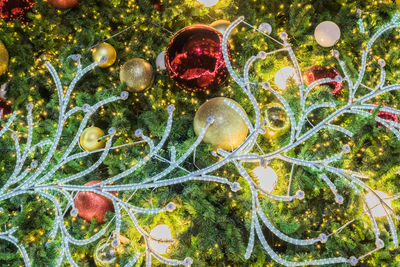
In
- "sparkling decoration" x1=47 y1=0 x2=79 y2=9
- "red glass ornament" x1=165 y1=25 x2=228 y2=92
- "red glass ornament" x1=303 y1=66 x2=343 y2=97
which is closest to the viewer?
"red glass ornament" x1=165 y1=25 x2=228 y2=92

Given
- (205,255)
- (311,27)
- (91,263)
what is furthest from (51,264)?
(311,27)

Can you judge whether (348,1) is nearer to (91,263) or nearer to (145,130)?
(145,130)

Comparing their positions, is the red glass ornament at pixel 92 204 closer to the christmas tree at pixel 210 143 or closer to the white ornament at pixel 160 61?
the christmas tree at pixel 210 143

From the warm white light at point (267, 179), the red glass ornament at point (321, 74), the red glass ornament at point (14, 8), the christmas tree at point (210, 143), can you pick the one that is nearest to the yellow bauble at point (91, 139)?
the christmas tree at point (210, 143)

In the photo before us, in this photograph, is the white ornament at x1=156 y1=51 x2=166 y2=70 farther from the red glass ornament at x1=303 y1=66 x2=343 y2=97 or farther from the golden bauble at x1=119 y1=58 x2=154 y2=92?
the red glass ornament at x1=303 y1=66 x2=343 y2=97

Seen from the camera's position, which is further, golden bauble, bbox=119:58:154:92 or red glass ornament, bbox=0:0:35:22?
red glass ornament, bbox=0:0:35:22

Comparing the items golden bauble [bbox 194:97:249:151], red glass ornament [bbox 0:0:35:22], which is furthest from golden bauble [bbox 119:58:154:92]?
red glass ornament [bbox 0:0:35:22]

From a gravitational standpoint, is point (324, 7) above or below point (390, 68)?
above
